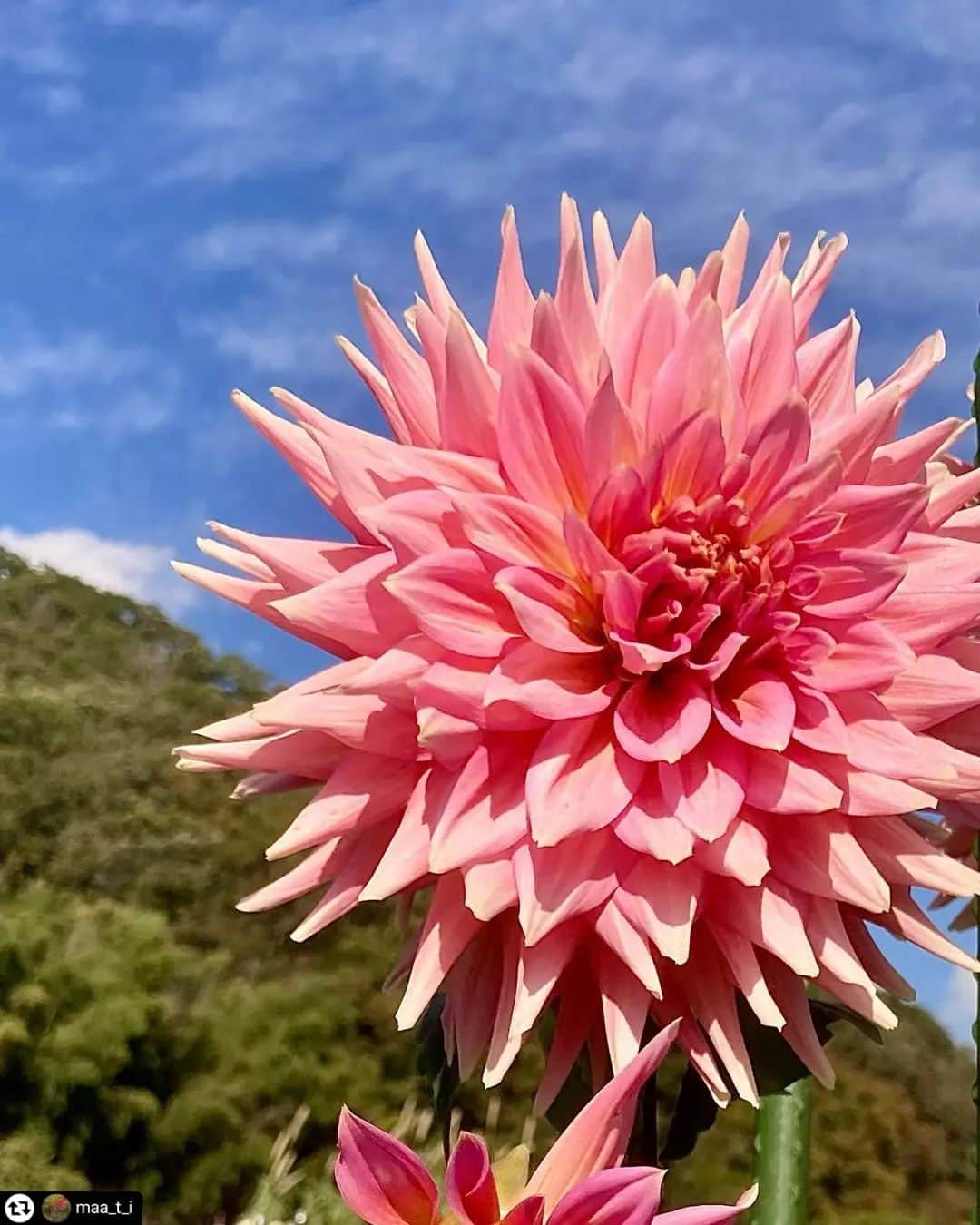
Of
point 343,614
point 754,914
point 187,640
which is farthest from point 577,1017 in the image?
point 187,640

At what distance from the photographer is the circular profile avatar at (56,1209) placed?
212 centimetres

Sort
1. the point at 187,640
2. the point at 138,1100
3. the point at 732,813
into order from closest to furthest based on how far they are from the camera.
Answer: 1. the point at 732,813
2. the point at 138,1100
3. the point at 187,640

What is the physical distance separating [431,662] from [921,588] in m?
0.20

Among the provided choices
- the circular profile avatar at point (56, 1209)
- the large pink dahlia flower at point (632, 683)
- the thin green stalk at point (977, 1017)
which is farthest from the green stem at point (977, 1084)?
the circular profile avatar at point (56, 1209)

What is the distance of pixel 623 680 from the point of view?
53 centimetres

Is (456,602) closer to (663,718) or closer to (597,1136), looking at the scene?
(663,718)

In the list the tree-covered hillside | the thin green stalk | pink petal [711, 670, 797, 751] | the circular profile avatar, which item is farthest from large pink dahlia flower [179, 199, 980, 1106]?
the tree-covered hillside

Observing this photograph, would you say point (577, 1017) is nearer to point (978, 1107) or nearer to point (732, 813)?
point (732, 813)

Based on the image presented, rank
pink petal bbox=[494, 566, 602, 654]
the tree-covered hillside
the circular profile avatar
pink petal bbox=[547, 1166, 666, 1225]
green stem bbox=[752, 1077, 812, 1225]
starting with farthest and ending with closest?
the tree-covered hillside
the circular profile avatar
green stem bbox=[752, 1077, 812, 1225]
pink petal bbox=[494, 566, 602, 654]
pink petal bbox=[547, 1166, 666, 1225]

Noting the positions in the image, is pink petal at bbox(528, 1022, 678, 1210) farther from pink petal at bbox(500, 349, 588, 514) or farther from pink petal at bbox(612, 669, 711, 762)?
pink petal at bbox(500, 349, 588, 514)

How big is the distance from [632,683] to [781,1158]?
1.14ft

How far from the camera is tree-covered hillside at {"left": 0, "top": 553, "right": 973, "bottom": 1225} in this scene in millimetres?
6414

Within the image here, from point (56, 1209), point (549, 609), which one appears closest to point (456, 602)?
point (549, 609)

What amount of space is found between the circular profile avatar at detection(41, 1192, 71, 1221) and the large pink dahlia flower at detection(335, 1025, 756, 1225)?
194 centimetres
